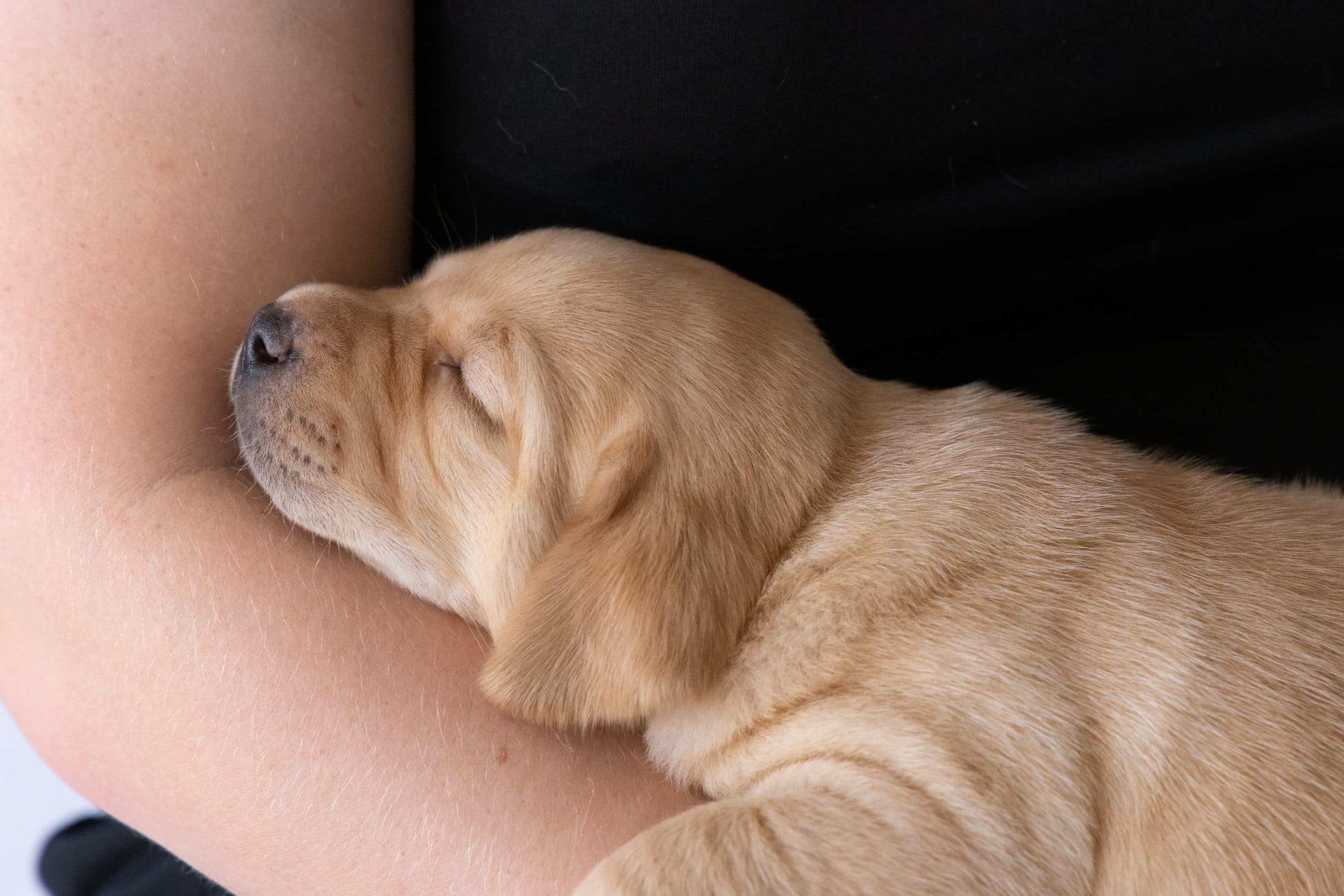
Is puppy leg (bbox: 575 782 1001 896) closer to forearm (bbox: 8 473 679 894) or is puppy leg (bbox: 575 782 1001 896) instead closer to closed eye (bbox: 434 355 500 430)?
forearm (bbox: 8 473 679 894)

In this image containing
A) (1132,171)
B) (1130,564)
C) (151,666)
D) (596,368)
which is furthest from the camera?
(1132,171)

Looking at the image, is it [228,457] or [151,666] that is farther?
[228,457]

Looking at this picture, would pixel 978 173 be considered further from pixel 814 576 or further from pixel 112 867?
pixel 112 867

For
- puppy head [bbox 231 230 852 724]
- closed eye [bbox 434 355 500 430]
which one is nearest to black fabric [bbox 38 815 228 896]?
puppy head [bbox 231 230 852 724]

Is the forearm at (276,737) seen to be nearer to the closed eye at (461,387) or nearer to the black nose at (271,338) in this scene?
the black nose at (271,338)

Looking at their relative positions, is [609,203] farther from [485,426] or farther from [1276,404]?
[1276,404]

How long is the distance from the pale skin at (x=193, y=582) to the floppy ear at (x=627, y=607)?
0.13 metres

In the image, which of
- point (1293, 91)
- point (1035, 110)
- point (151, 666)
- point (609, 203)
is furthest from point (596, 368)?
point (1293, 91)

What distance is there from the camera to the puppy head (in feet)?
4.53

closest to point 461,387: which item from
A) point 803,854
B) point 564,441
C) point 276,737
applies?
point 564,441

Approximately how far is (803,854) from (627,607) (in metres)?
0.40

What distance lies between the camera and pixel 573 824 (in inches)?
54.2

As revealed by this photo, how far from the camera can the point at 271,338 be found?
5.00 ft

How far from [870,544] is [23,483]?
1229 millimetres
